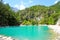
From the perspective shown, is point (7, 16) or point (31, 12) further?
point (31, 12)

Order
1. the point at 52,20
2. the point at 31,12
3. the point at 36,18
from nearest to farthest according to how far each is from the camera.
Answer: the point at 52,20, the point at 36,18, the point at 31,12

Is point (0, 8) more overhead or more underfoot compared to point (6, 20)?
more overhead

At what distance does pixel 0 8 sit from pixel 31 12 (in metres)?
84.3

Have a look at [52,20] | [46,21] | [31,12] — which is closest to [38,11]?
[31,12]

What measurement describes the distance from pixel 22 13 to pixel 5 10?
7284 centimetres

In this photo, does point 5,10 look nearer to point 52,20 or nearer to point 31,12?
point 52,20

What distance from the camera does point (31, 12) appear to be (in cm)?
17288

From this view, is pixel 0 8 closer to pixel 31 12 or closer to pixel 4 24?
pixel 4 24

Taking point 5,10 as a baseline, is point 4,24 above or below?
below

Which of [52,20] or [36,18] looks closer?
[52,20]

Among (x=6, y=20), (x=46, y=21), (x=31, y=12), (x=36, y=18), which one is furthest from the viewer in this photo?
(x=31, y=12)

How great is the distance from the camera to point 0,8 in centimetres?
9031

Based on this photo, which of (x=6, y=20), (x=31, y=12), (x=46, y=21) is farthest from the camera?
(x=31, y=12)

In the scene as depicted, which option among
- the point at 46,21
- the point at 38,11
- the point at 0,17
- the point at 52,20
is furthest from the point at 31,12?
the point at 0,17
